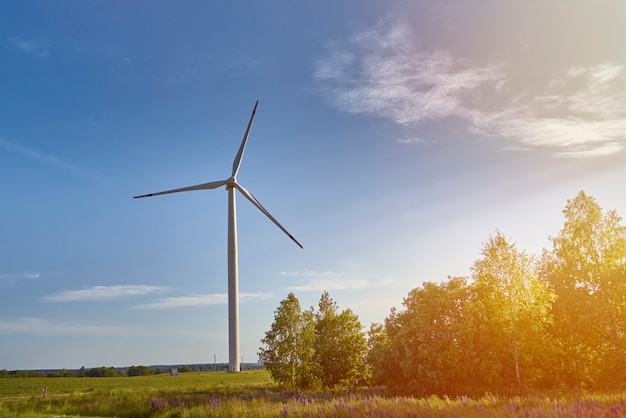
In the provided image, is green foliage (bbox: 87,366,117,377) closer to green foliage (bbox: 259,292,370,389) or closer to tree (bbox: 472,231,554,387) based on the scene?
green foliage (bbox: 259,292,370,389)

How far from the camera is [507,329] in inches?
1453

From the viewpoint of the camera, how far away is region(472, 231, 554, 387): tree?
119 ft

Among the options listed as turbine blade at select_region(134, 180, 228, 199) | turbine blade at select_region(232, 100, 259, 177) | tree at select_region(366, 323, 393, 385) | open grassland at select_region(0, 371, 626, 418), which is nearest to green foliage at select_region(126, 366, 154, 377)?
turbine blade at select_region(134, 180, 228, 199)

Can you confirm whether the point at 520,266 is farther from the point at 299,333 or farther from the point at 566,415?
the point at 566,415

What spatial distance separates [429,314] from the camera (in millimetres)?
37969

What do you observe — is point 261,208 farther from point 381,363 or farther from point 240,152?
point 381,363

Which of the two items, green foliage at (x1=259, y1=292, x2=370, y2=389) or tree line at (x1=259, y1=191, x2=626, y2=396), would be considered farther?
green foliage at (x1=259, y1=292, x2=370, y2=389)

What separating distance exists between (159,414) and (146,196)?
3786 cm

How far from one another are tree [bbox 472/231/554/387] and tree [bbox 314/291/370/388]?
1393cm

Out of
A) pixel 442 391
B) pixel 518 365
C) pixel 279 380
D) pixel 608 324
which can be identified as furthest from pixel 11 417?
pixel 608 324

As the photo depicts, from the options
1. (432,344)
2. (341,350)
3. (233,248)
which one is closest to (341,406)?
(432,344)

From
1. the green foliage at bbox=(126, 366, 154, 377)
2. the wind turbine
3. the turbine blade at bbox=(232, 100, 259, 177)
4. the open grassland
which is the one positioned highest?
the turbine blade at bbox=(232, 100, 259, 177)

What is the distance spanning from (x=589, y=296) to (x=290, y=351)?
2646 cm

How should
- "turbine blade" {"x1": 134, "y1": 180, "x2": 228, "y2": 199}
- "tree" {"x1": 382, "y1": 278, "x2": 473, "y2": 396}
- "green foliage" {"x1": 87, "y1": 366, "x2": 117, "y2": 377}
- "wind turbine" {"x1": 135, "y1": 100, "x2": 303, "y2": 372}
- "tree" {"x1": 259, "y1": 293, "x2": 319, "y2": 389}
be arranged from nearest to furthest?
"tree" {"x1": 382, "y1": 278, "x2": 473, "y2": 396}
"tree" {"x1": 259, "y1": 293, "x2": 319, "y2": 389}
"wind turbine" {"x1": 135, "y1": 100, "x2": 303, "y2": 372}
"turbine blade" {"x1": 134, "y1": 180, "x2": 228, "y2": 199}
"green foliage" {"x1": 87, "y1": 366, "x2": 117, "y2": 377}
